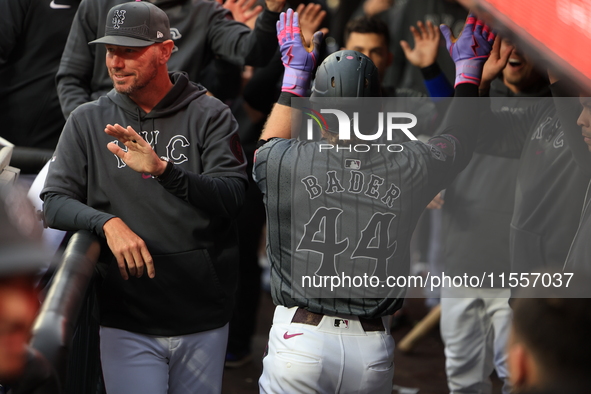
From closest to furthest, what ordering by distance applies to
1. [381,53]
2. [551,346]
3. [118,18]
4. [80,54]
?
[551,346]
[118,18]
[80,54]
[381,53]

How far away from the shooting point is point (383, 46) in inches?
201

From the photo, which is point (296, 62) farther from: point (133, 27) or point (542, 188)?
point (542, 188)

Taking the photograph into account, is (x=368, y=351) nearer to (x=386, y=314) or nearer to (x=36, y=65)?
(x=386, y=314)

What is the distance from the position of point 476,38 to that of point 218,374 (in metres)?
1.87

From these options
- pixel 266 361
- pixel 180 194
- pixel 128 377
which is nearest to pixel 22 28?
pixel 180 194

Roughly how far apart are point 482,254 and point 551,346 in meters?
2.86

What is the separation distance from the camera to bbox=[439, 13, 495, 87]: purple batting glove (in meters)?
3.12

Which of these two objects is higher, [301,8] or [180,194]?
[301,8]

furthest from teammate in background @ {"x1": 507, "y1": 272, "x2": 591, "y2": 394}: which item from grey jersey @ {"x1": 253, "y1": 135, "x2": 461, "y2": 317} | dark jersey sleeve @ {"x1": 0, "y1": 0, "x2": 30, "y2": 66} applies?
dark jersey sleeve @ {"x1": 0, "y1": 0, "x2": 30, "y2": 66}

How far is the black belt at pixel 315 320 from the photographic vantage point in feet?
9.51

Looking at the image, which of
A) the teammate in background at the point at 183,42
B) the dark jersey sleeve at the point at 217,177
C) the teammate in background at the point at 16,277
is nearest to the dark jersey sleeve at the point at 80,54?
the teammate in background at the point at 183,42

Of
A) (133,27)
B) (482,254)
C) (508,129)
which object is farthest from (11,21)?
(482,254)

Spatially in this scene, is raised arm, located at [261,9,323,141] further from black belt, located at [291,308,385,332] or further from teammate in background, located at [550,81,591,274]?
teammate in background, located at [550,81,591,274]

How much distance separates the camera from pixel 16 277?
156 cm
